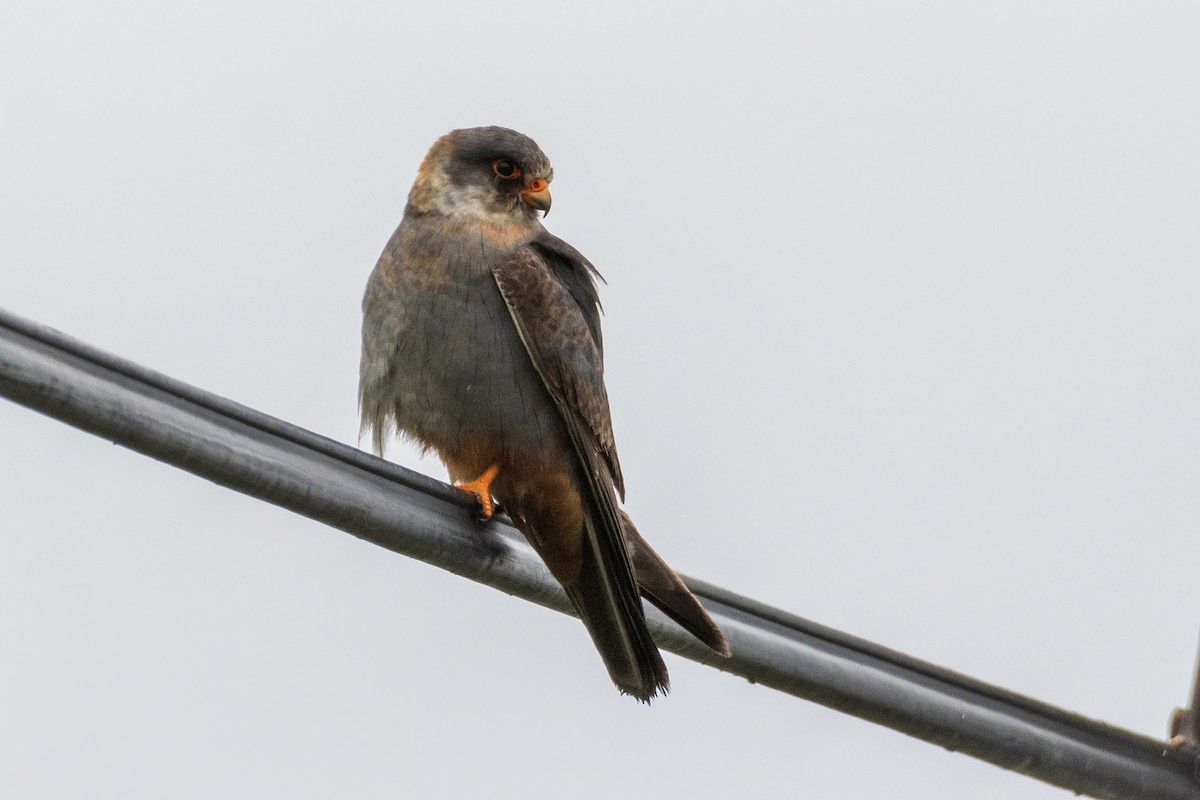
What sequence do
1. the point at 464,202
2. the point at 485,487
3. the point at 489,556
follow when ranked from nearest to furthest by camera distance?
the point at 489,556, the point at 485,487, the point at 464,202

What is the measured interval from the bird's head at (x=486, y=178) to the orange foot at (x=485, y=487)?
905 mm

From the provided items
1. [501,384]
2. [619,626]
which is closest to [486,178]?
[501,384]

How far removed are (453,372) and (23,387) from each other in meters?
2.02

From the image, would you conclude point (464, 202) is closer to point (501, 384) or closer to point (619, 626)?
point (501, 384)

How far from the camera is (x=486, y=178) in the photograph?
16.5 ft

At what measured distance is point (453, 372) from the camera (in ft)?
14.1

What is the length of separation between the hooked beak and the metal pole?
1661 mm

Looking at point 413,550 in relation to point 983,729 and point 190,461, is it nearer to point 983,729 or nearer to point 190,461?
point 190,461

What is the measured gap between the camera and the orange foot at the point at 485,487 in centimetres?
398

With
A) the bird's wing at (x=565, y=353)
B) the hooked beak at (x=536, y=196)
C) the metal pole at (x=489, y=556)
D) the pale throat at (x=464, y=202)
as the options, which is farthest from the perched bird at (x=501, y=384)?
the metal pole at (x=489, y=556)

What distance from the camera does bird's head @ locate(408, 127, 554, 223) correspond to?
492 centimetres

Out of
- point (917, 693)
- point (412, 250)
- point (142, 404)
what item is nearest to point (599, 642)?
point (917, 693)

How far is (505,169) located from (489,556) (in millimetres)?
2101

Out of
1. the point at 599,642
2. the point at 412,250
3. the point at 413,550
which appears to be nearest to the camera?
the point at 413,550
